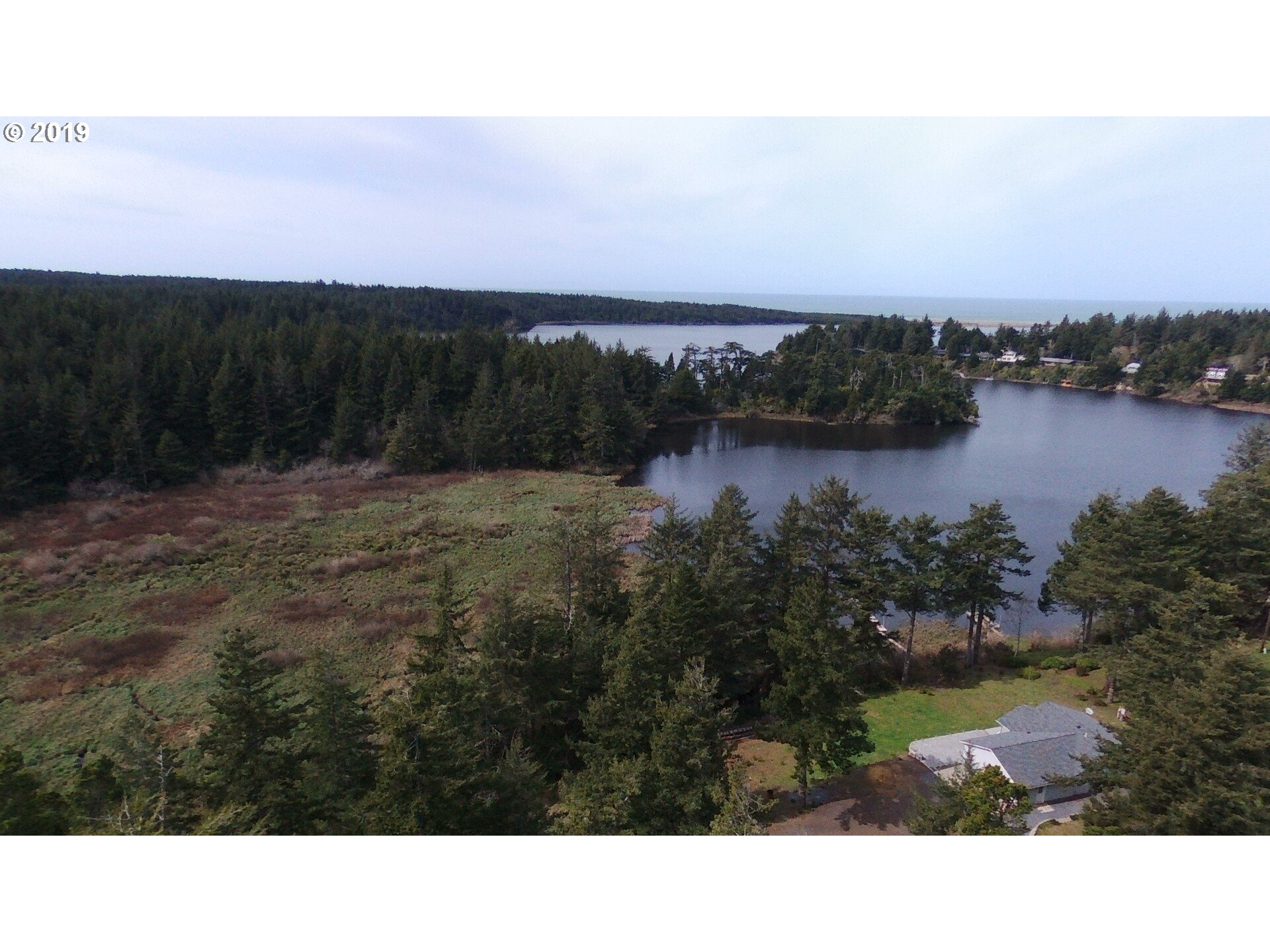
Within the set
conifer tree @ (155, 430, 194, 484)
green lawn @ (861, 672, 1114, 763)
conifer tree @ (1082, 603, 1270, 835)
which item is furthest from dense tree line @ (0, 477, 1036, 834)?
conifer tree @ (155, 430, 194, 484)

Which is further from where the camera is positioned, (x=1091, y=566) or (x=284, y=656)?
(x=284, y=656)

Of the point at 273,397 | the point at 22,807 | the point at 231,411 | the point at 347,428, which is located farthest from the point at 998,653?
the point at 231,411

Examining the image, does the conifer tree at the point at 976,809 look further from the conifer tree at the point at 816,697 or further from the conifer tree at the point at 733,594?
the conifer tree at the point at 733,594

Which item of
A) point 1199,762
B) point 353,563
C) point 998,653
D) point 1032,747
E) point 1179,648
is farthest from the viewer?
point 353,563

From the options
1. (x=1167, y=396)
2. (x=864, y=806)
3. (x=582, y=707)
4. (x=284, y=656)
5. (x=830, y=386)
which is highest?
(x=1167, y=396)

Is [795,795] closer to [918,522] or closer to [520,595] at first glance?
[918,522]

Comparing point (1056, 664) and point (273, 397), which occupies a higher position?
point (273, 397)

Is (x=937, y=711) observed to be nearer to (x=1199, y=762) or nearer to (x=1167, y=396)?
(x=1199, y=762)

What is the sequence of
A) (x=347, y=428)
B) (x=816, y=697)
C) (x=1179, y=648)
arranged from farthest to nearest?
(x=347, y=428)
(x=816, y=697)
(x=1179, y=648)
